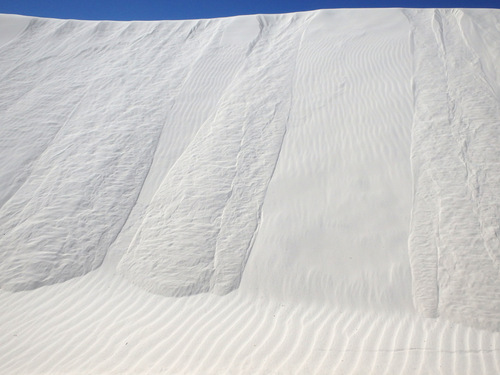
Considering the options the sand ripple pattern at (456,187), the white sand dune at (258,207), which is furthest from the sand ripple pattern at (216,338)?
the sand ripple pattern at (456,187)

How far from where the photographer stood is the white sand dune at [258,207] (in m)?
5.11

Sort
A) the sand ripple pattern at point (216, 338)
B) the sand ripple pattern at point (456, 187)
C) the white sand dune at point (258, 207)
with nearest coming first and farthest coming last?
the sand ripple pattern at point (216, 338), the white sand dune at point (258, 207), the sand ripple pattern at point (456, 187)

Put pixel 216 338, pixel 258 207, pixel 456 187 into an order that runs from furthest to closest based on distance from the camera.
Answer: pixel 258 207, pixel 456 187, pixel 216 338

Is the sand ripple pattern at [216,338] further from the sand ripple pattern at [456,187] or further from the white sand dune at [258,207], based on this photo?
the sand ripple pattern at [456,187]

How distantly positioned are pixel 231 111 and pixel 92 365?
674 cm

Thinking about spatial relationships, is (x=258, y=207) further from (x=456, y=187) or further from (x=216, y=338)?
(x=456, y=187)

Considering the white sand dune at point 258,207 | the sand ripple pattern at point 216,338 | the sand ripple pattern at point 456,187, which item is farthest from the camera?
the sand ripple pattern at point 456,187

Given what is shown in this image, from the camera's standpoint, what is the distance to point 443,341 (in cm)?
502

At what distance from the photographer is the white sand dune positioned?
5.11 m

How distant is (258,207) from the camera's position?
292 inches

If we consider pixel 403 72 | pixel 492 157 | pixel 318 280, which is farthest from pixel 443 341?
pixel 403 72

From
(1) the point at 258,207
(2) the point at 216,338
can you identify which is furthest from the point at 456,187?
(2) the point at 216,338

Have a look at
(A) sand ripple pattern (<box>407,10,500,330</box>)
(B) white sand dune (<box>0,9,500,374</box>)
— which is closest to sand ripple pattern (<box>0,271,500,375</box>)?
(B) white sand dune (<box>0,9,500,374</box>)

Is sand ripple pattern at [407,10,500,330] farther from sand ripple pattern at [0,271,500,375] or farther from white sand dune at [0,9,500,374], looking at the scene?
sand ripple pattern at [0,271,500,375]
